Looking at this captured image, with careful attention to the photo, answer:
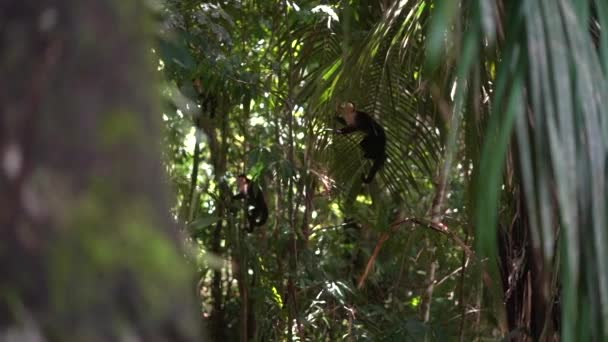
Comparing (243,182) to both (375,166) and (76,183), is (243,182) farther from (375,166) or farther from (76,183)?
(76,183)

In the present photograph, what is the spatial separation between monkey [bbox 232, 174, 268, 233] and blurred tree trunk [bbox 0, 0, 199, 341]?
10.9 ft

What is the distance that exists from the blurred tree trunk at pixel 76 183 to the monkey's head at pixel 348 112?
122 inches

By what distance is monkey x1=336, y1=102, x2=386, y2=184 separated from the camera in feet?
13.3

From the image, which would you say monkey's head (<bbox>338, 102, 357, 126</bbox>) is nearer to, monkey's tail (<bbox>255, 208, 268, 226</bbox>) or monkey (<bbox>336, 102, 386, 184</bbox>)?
monkey (<bbox>336, 102, 386, 184</bbox>)

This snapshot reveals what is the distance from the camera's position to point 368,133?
410 centimetres

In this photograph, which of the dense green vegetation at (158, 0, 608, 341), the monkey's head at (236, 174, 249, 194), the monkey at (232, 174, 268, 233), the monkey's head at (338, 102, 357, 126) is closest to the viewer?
the dense green vegetation at (158, 0, 608, 341)

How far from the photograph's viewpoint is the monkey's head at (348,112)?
3976 millimetres

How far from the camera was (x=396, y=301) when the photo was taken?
5.23m

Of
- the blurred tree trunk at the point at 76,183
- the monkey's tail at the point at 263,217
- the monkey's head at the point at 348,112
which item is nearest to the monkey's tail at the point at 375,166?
the monkey's head at the point at 348,112

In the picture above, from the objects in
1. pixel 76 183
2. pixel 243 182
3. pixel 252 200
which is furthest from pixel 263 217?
pixel 76 183

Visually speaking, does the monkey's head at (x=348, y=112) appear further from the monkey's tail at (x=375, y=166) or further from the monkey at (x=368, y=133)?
the monkey's tail at (x=375, y=166)

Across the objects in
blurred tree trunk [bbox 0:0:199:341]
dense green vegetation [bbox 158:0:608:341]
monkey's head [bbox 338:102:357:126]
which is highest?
monkey's head [bbox 338:102:357:126]

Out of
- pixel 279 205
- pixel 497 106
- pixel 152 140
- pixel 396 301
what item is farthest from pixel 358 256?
pixel 152 140

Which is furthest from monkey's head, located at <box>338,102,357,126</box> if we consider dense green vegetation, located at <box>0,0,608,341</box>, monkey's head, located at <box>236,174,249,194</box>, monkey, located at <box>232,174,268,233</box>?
monkey's head, located at <box>236,174,249,194</box>
